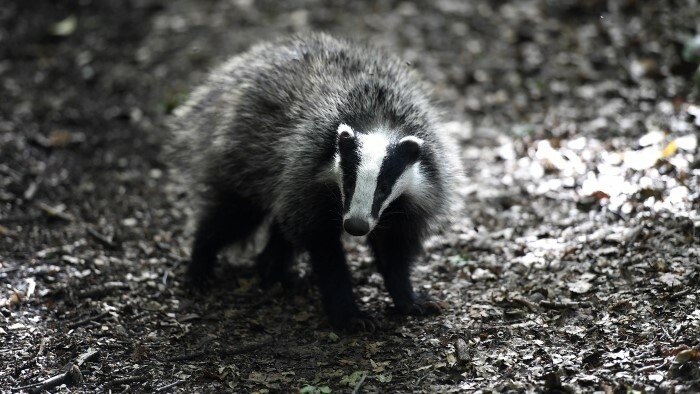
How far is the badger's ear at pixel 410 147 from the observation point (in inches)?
226

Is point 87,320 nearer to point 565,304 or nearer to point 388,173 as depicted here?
point 388,173

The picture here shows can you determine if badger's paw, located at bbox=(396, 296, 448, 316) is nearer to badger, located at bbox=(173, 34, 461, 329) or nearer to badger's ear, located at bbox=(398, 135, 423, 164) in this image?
badger, located at bbox=(173, 34, 461, 329)

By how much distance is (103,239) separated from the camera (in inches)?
299

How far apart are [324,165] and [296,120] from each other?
0.54 metres

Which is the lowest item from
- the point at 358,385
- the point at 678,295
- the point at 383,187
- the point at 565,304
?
the point at 358,385

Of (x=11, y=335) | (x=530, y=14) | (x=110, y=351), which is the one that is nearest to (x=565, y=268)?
(x=110, y=351)

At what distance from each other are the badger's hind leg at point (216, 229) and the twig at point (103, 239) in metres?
0.94

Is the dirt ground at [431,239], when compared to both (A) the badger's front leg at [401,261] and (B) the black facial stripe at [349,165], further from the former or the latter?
(B) the black facial stripe at [349,165]

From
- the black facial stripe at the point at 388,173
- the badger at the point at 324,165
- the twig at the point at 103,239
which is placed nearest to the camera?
the black facial stripe at the point at 388,173

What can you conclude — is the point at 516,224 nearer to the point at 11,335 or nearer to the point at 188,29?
the point at 11,335

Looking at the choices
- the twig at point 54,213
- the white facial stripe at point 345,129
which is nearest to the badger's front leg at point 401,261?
the white facial stripe at point 345,129

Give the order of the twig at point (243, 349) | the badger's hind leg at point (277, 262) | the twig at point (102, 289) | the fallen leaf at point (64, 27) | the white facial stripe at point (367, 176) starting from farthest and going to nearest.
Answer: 1. the fallen leaf at point (64, 27)
2. the badger's hind leg at point (277, 262)
3. the twig at point (102, 289)
4. the twig at point (243, 349)
5. the white facial stripe at point (367, 176)

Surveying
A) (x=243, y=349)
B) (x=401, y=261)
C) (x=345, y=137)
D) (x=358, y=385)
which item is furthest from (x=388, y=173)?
(x=243, y=349)

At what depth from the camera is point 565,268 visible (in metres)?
6.66
